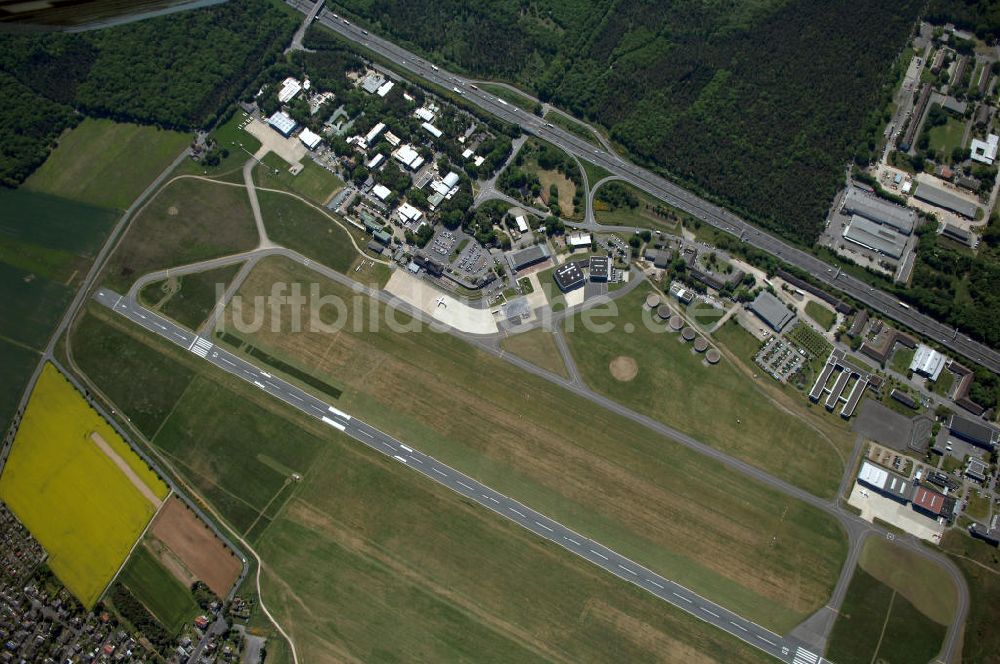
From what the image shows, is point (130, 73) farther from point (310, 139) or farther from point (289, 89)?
point (310, 139)

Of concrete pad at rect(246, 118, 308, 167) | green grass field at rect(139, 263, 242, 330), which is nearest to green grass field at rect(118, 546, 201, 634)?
green grass field at rect(139, 263, 242, 330)

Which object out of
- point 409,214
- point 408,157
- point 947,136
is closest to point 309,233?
point 409,214

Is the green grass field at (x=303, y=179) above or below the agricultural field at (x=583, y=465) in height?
above

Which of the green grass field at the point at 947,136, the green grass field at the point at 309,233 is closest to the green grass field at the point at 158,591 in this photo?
the green grass field at the point at 309,233

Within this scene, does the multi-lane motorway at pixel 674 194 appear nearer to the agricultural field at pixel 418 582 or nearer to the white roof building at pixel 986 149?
A: the white roof building at pixel 986 149

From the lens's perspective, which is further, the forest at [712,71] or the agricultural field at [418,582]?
the forest at [712,71]

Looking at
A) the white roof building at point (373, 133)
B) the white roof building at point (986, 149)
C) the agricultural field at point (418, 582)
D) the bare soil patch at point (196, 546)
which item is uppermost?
the white roof building at point (986, 149)

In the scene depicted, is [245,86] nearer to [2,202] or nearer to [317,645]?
[2,202]
